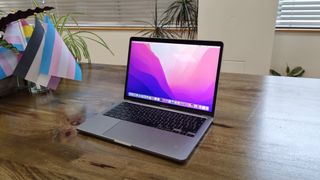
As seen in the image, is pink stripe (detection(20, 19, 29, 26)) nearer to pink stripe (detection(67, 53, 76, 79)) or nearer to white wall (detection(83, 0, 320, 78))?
pink stripe (detection(67, 53, 76, 79))

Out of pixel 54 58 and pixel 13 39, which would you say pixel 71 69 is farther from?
pixel 13 39

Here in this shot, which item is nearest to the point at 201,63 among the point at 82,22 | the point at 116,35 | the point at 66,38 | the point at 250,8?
the point at 66,38

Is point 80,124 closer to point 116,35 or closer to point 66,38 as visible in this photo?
point 66,38

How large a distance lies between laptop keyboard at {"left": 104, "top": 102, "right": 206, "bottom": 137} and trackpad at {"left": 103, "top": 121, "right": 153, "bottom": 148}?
1.1 inches

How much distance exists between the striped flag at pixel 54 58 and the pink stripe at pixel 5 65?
132 millimetres

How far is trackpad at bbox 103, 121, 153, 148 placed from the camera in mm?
688

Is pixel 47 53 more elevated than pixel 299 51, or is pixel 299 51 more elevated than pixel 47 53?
pixel 47 53

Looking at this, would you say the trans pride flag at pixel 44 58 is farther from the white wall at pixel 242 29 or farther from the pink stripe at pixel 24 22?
the white wall at pixel 242 29

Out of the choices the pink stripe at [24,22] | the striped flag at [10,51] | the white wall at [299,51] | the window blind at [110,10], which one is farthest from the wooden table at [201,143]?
the window blind at [110,10]

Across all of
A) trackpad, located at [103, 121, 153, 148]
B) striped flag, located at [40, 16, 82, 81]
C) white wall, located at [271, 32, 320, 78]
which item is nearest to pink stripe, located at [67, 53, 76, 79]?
striped flag, located at [40, 16, 82, 81]

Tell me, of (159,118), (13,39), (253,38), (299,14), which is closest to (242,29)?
(253,38)

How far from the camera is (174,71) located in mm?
868

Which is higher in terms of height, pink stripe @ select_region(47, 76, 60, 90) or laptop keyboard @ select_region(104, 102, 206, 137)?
pink stripe @ select_region(47, 76, 60, 90)

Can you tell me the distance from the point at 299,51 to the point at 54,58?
2251mm
